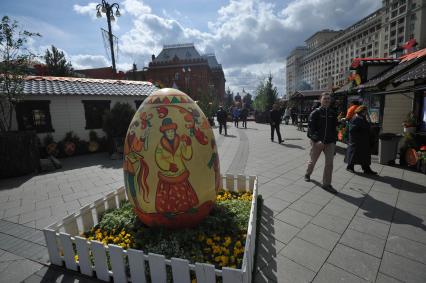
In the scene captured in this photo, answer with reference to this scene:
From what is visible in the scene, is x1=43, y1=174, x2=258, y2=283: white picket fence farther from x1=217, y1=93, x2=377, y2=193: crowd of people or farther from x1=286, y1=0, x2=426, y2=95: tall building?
x1=286, y1=0, x2=426, y2=95: tall building

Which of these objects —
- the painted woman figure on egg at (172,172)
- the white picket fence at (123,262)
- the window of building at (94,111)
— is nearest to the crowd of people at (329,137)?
the white picket fence at (123,262)

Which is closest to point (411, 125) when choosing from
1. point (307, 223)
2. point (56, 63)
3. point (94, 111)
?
point (307, 223)

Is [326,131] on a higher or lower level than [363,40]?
lower

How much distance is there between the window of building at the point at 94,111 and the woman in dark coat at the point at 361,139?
472 inches

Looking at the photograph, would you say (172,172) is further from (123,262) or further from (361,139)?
(361,139)

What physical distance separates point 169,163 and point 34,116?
11613mm

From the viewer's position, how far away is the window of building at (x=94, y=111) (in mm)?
12211

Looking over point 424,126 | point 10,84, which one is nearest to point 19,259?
point 10,84

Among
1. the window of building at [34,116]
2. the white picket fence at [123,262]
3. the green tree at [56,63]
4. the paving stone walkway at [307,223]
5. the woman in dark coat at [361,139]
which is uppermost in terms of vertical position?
the green tree at [56,63]

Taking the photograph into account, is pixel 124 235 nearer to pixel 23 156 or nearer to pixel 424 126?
pixel 23 156

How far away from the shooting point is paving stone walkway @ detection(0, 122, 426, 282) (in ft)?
8.79

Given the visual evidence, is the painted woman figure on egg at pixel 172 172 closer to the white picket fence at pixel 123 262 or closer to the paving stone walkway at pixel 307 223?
the white picket fence at pixel 123 262

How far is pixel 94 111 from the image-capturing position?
12.5 m

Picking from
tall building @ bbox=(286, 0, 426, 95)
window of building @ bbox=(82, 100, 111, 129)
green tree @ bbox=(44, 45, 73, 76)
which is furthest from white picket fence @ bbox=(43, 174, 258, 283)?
tall building @ bbox=(286, 0, 426, 95)
